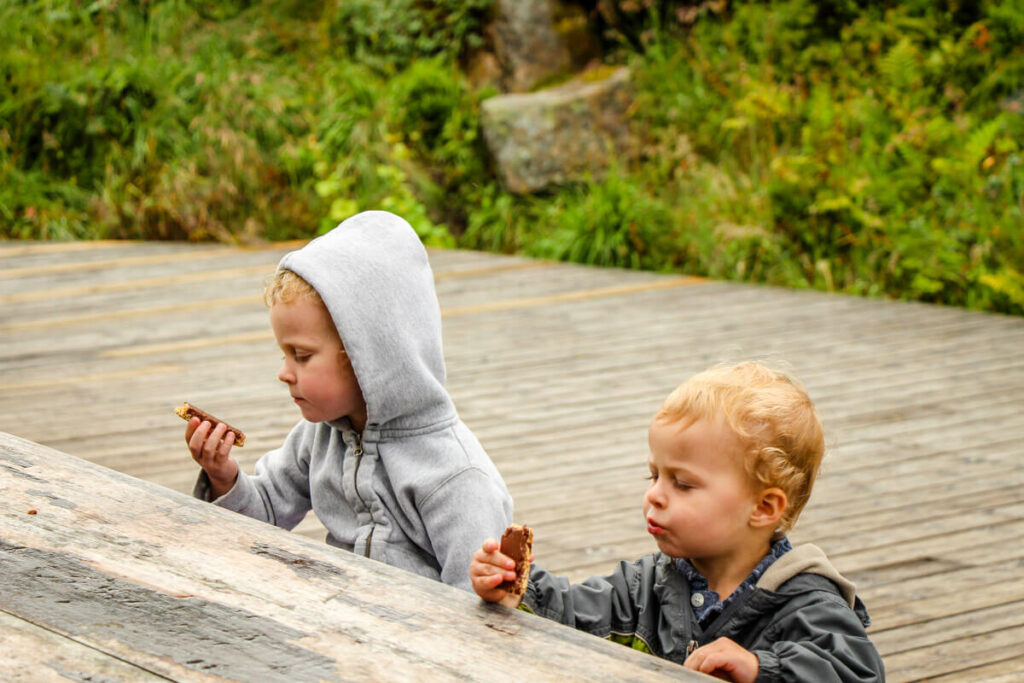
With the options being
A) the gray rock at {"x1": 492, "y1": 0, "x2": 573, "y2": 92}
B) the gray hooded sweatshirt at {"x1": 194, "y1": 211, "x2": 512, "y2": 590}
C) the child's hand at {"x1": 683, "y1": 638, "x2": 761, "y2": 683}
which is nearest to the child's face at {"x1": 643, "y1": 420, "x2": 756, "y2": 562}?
the child's hand at {"x1": 683, "y1": 638, "x2": 761, "y2": 683}

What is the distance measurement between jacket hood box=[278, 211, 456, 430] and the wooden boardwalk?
0.66 m

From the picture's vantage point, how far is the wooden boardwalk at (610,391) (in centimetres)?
323

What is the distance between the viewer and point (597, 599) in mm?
2135

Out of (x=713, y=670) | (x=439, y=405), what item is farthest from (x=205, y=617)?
(x=439, y=405)

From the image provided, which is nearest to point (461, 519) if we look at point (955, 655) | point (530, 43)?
point (955, 655)

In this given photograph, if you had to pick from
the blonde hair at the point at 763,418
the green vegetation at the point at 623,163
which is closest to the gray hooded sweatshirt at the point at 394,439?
the blonde hair at the point at 763,418

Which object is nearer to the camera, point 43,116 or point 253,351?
point 253,351

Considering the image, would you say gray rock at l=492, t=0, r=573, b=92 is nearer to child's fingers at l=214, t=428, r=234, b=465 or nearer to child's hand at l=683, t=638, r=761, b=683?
child's fingers at l=214, t=428, r=234, b=465

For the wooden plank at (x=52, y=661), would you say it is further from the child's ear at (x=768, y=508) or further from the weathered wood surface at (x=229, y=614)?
the child's ear at (x=768, y=508)

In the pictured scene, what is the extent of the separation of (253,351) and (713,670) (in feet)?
13.8

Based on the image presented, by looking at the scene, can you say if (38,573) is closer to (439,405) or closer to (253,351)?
(439,405)

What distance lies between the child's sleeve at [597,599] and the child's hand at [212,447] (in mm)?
610

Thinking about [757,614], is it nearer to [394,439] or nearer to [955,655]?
[394,439]

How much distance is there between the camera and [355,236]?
7.51 ft
